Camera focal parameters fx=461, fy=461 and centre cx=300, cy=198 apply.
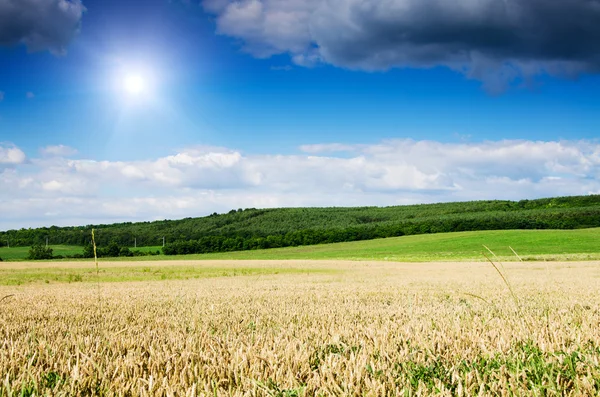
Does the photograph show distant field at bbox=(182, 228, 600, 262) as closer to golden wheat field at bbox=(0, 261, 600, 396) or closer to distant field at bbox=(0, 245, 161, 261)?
distant field at bbox=(0, 245, 161, 261)

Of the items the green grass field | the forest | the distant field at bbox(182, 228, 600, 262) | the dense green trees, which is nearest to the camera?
the green grass field

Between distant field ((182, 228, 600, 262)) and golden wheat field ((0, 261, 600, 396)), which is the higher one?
golden wheat field ((0, 261, 600, 396))

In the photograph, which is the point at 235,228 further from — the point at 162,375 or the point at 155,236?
the point at 162,375

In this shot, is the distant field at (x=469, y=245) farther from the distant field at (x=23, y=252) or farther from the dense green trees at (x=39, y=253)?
the distant field at (x=23, y=252)

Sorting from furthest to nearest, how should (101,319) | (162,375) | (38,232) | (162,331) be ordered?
(38,232), (101,319), (162,331), (162,375)

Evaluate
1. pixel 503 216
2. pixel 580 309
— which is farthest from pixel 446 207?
pixel 580 309

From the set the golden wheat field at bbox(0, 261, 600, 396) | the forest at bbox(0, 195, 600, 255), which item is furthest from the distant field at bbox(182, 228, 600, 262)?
the golden wheat field at bbox(0, 261, 600, 396)

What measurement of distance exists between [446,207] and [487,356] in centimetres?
15948

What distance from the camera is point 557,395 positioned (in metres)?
2.47

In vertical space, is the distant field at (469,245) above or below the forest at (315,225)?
below

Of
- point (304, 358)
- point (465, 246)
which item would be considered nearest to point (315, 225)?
point (465, 246)

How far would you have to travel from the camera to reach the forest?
342 ft

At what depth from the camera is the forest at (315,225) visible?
10425cm

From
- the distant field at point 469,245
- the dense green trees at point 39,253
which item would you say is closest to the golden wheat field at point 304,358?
the distant field at point 469,245
